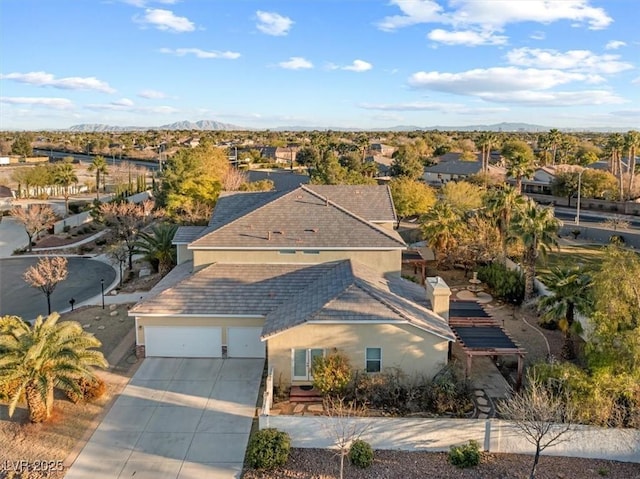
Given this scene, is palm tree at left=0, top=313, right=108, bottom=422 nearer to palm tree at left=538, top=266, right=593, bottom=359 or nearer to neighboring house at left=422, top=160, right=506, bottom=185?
palm tree at left=538, top=266, right=593, bottom=359

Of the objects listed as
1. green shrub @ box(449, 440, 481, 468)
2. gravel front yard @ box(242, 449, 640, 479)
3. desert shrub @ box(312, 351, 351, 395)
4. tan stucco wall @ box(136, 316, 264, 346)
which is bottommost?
gravel front yard @ box(242, 449, 640, 479)

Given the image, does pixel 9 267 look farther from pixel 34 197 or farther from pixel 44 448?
pixel 34 197

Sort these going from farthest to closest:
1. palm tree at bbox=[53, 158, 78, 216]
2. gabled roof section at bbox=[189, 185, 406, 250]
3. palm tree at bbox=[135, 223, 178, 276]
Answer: palm tree at bbox=[53, 158, 78, 216], palm tree at bbox=[135, 223, 178, 276], gabled roof section at bbox=[189, 185, 406, 250]

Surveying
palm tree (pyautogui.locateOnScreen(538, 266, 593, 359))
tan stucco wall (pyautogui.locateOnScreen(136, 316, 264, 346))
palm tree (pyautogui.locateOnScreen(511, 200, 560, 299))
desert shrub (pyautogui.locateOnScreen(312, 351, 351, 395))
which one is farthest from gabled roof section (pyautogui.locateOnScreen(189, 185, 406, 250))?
desert shrub (pyautogui.locateOnScreen(312, 351, 351, 395))

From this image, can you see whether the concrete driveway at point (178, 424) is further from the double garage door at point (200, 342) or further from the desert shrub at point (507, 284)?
the desert shrub at point (507, 284)

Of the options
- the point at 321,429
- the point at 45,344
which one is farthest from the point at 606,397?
the point at 45,344

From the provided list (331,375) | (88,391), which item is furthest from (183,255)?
(331,375)
